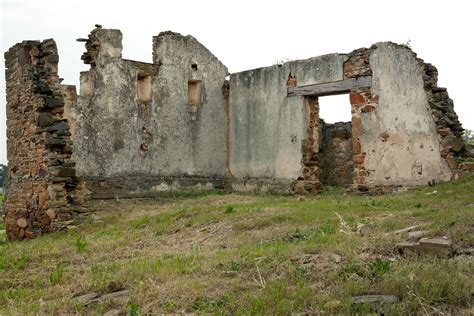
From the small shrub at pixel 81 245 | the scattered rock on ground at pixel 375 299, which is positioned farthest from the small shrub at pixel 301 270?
the small shrub at pixel 81 245

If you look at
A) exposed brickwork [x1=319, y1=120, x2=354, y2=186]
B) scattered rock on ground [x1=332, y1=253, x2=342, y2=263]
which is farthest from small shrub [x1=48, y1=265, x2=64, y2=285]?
exposed brickwork [x1=319, y1=120, x2=354, y2=186]

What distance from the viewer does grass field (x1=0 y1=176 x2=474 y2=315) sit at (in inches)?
173

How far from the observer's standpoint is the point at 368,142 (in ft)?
42.9

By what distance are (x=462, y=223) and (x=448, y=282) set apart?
1.96m

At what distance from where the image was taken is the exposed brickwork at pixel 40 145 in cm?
1102

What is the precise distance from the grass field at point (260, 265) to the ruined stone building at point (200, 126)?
2.49 meters

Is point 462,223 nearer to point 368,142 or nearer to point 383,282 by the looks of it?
point 383,282

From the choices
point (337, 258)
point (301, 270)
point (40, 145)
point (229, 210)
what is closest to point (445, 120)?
point (229, 210)

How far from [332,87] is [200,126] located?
383 cm

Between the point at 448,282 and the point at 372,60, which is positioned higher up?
the point at 372,60

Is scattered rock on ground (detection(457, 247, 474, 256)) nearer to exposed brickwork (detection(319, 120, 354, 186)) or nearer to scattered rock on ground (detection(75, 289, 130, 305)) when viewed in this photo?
scattered rock on ground (detection(75, 289, 130, 305))

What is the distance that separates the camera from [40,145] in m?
11.2

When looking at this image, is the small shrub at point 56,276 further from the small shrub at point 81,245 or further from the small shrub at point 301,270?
the small shrub at point 301,270

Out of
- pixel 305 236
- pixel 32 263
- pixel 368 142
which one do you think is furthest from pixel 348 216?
pixel 368 142
